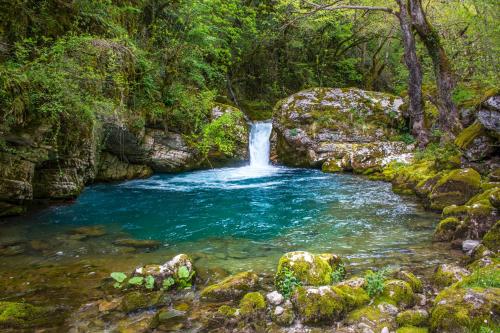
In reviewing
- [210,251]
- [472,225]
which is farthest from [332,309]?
[472,225]

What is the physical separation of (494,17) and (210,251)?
11.6 metres

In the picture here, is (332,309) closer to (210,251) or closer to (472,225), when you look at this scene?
(210,251)

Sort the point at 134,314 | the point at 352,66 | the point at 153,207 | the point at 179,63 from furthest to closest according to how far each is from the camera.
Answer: the point at 352,66, the point at 179,63, the point at 153,207, the point at 134,314

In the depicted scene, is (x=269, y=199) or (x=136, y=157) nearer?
→ (x=269, y=199)

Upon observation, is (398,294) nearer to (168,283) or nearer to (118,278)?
(168,283)

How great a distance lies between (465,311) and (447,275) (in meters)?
1.39

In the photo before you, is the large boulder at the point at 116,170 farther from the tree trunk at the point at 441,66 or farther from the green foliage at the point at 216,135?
the tree trunk at the point at 441,66

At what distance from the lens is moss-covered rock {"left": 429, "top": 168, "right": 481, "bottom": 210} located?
8.36 m

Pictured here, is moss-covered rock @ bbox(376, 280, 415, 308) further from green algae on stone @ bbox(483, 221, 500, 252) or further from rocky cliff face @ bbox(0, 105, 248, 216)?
rocky cliff face @ bbox(0, 105, 248, 216)

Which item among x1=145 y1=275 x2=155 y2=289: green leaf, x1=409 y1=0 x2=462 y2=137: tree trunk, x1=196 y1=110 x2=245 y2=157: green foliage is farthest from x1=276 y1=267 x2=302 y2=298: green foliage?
x1=409 y1=0 x2=462 y2=137: tree trunk

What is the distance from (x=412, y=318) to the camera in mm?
3805

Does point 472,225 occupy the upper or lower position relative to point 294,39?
lower

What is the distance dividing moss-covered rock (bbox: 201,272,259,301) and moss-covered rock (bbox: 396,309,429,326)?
6.21ft

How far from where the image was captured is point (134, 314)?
4418 mm
